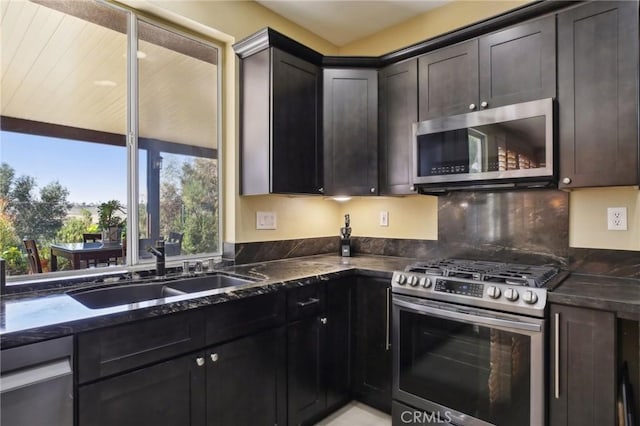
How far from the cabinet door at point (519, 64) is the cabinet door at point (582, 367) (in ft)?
3.86

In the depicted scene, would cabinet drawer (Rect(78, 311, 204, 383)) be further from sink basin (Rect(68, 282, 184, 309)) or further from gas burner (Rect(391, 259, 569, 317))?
gas burner (Rect(391, 259, 569, 317))

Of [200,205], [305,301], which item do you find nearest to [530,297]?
[305,301]

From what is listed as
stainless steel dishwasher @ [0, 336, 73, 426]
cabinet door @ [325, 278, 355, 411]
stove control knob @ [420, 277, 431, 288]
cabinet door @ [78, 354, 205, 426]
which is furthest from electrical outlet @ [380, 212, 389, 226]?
stainless steel dishwasher @ [0, 336, 73, 426]

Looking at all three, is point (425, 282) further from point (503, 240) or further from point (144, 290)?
point (144, 290)

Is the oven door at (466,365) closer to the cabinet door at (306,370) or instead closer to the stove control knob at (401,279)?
the stove control knob at (401,279)

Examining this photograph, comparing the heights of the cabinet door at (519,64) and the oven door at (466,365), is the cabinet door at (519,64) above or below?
above

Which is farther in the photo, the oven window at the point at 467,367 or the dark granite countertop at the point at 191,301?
the oven window at the point at 467,367

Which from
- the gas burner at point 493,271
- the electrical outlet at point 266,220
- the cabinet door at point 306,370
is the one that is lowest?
the cabinet door at point 306,370

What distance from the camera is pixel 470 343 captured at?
5.97ft

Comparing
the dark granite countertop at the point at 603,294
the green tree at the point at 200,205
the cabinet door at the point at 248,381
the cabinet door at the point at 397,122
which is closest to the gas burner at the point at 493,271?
the dark granite countertop at the point at 603,294

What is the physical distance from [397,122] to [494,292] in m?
1.37

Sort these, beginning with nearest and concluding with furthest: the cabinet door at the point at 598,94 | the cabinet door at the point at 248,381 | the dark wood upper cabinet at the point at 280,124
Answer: the cabinet door at the point at 248,381 < the cabinet door at the point at 598,94 < the dark wood upper cabinet at the point at 280,124

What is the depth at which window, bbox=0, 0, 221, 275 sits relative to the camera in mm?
1719

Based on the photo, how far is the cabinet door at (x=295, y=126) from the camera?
233 cm
